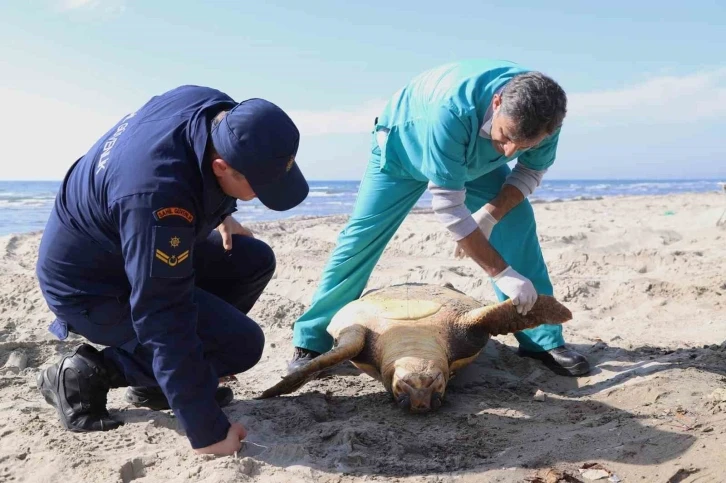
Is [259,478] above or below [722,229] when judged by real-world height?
below

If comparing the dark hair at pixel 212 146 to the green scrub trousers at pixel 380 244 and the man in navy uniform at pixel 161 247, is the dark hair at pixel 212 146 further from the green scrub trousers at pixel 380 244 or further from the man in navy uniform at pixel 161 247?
the green scrub trousers at pixel 380 244

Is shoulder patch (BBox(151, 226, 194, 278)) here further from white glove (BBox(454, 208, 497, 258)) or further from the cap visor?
white glove (BBox(454, 208, 497, 258))

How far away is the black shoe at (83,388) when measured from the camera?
8.13ft

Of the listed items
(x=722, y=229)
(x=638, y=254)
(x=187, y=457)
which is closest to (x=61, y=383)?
(x=187, y=457)

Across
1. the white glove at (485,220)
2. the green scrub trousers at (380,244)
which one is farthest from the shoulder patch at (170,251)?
the white glove at (485,220)

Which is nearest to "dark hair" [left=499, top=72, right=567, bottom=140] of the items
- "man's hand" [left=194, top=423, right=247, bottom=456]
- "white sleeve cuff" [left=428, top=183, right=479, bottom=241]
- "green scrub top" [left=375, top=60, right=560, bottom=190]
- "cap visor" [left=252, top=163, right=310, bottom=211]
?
"green scrub top" [left=375, top=60, right=560, bottom=190]

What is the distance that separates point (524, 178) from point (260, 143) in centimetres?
183

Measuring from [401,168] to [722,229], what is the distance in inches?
229

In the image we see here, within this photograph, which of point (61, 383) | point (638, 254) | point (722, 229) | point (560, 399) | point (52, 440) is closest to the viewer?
point (52, 440)

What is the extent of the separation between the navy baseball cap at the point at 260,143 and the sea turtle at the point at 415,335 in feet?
3.67

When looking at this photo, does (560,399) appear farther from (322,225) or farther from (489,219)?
(322,225)

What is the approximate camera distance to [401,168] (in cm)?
320

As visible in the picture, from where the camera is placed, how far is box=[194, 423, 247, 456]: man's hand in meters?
2.12

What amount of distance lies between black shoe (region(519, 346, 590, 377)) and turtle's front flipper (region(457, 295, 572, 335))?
340mm
